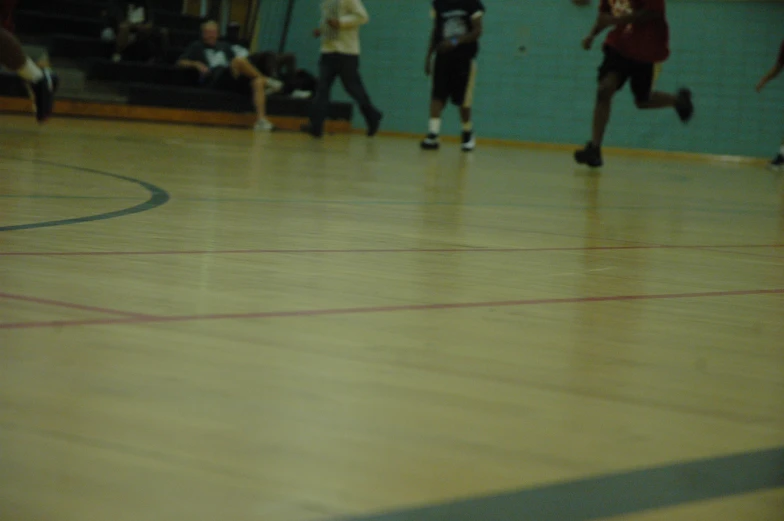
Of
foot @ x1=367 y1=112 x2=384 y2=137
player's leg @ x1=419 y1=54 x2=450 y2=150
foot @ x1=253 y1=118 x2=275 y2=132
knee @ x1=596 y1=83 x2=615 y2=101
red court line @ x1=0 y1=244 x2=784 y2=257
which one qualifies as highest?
red court line @ x1=0 y1=244 x2=784 y2=257

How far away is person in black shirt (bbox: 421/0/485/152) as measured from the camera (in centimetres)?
1070

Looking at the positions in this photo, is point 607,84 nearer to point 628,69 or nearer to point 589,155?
point 628,69

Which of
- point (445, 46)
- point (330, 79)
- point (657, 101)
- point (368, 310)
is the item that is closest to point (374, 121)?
point (330, 79)

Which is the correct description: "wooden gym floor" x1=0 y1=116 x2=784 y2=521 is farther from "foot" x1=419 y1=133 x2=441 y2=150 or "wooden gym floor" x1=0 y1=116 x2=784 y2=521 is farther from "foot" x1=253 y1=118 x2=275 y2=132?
"foot" x1=253 y1=118 x2=275 y2=132

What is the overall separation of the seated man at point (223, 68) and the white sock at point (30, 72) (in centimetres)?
563

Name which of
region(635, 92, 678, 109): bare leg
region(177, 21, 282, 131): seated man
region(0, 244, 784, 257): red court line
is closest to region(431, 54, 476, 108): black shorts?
region(635, 92, 678, 109): bare leg

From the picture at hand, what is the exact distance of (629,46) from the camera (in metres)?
8.59

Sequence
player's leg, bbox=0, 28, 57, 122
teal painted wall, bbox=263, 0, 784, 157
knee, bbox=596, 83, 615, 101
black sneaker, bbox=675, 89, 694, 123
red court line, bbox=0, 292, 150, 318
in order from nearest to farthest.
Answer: red court line, bbox=0, 292, 150, 318, player's leg, bbox=0, 28, 57, 122, knee, bbox=596, 83, 615, 101, black sneaker, bbox=675, 89, 694, 123, teal painted wall, bbox=263, 0, 784, 157

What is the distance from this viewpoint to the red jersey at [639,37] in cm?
855

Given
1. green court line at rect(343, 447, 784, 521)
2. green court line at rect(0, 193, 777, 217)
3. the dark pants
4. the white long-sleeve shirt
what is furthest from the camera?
the dark pants

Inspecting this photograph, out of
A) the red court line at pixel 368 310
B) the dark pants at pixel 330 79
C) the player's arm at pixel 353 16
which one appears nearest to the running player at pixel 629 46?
the player's arm at pixel 353 16

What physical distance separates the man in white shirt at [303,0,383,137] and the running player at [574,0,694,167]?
358 cm

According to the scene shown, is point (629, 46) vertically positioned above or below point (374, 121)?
above

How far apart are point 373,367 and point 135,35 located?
11930 millimetres
